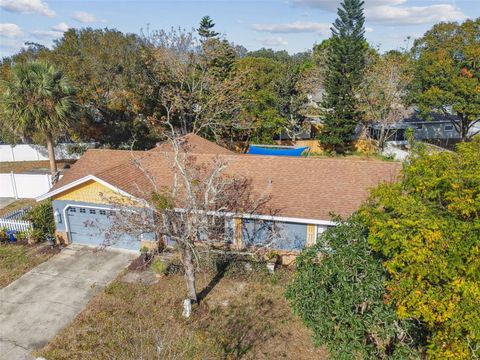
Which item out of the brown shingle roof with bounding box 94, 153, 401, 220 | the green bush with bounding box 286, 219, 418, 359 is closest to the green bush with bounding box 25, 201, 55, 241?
the brown shingle roof with bounding box 94, 153, 401, 220

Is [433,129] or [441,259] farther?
[433,129]

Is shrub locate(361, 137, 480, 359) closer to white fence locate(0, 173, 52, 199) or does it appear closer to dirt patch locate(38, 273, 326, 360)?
dirt patch locate(38, 273, 326, 360)

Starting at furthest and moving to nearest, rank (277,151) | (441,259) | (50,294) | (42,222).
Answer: (277,151) < (42,222) < (50,294) < (441,259)

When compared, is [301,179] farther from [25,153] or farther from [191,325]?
[25,153]

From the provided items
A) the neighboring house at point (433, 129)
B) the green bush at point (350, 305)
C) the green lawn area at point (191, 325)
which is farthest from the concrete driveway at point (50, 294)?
the neighboring house at point (433, 129)

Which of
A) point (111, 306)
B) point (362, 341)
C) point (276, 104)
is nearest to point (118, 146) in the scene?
point (276, 104)

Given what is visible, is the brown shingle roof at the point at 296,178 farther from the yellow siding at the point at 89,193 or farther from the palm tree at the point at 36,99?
the palm tree at the point at 36,99

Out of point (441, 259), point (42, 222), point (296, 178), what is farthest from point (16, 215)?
point (441, 259)
